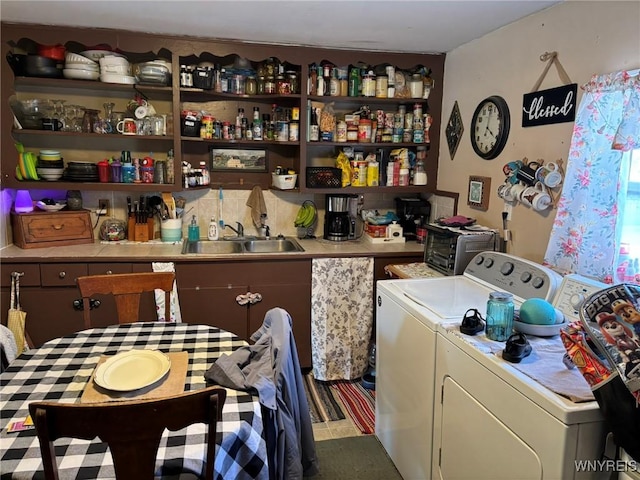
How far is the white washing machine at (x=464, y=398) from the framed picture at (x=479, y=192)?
513 mm

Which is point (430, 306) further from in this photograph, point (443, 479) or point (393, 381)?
point (443, 479)

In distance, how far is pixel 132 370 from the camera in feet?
4.95

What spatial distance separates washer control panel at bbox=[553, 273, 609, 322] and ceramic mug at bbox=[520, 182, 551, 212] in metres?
0.53

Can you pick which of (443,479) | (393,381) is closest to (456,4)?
(393,381)

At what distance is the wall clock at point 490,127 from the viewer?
257 centimetres

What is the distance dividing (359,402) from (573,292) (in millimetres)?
1530

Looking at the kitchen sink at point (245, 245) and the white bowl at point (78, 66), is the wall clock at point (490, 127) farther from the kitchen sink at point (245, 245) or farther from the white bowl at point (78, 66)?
the white bowl at point (78, 66)

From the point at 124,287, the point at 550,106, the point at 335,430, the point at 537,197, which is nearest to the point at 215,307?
the point at 124,287

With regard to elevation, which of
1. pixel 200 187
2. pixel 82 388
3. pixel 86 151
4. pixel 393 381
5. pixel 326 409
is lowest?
pixel 326 409

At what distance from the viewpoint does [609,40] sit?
190 cm

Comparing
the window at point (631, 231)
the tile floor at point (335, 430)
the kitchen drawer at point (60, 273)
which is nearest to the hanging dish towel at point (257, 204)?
the kitchen drawer at point (60, 273)

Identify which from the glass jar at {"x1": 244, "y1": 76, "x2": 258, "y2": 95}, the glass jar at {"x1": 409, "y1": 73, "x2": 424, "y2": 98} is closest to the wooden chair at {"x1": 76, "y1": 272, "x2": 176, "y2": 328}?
the glass jar at {"x1": 244, "y1": 76, "x2": 258, "y2": 95}

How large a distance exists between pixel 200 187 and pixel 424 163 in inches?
62.0

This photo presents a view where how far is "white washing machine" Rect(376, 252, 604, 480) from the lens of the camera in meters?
1.22
